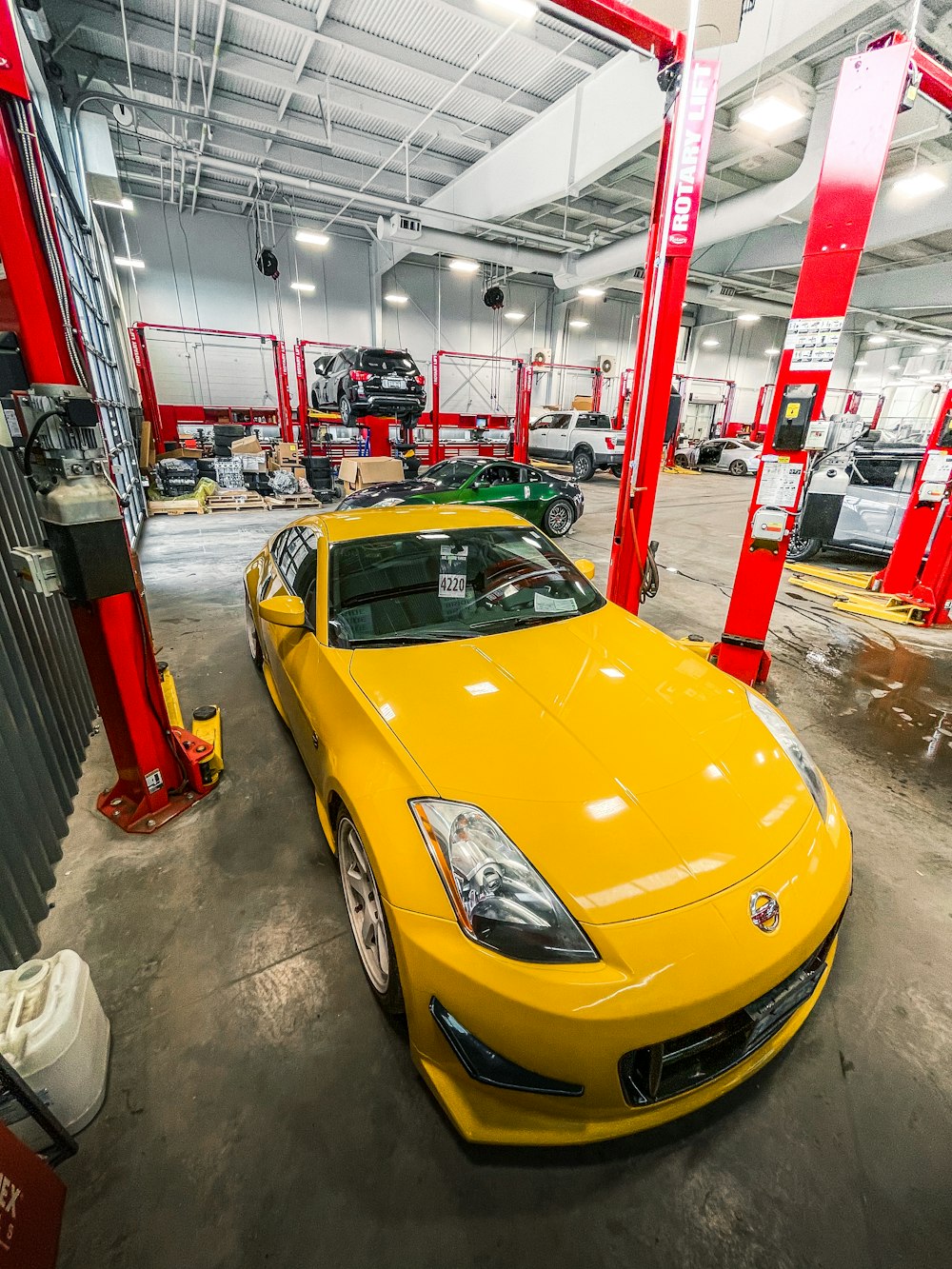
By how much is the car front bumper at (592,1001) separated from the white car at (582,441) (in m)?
14.6

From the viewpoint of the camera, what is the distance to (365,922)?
5.48ft

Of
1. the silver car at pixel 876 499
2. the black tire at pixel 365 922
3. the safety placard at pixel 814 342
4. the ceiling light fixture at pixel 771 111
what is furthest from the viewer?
the silver car at pixel 876 499

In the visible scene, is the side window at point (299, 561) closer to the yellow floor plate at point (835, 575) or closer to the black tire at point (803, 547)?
the yellow floor plate at point (835, 575)

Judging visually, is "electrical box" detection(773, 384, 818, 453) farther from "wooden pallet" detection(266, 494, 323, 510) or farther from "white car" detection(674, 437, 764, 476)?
"white car" detection(674, 437, 764, 476)

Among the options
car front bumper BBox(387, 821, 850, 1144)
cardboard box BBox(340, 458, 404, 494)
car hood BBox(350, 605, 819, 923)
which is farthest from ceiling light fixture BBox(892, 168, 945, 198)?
car front bumper BBox(387, 821, 850, 1144)

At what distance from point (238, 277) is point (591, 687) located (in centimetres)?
1724

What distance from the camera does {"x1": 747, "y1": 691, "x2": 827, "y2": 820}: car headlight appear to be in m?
1.67

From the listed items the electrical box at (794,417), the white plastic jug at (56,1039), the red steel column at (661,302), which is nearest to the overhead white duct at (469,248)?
the red steel column at (661,302)

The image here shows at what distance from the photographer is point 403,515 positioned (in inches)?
101

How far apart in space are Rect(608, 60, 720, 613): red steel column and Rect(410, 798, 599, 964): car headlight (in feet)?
9.18

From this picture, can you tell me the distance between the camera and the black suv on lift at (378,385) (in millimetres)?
10961

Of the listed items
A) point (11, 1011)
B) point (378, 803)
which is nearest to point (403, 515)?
point (378, 803)

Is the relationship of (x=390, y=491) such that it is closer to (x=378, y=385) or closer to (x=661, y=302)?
(x=661, y=302)

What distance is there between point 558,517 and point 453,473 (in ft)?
5.86
